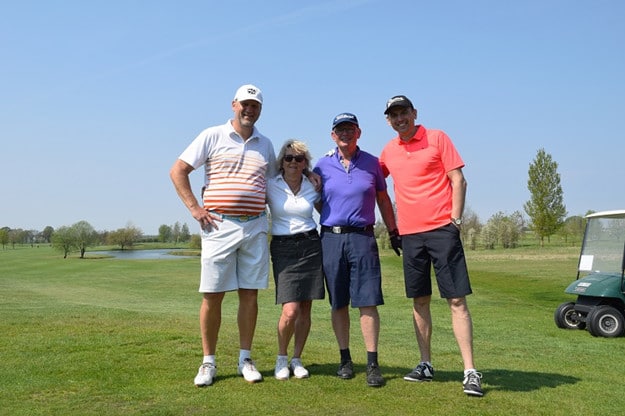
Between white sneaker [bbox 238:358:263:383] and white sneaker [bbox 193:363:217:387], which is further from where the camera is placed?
white sneaker [bbox 238:358:263:383]

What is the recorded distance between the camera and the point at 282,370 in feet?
17.6

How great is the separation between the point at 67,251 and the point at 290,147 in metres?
75.9

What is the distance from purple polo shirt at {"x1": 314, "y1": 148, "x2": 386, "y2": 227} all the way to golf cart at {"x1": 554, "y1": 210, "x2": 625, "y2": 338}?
677 centimetres

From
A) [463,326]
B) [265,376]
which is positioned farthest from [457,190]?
[265,376]

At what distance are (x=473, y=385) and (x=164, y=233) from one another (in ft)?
462

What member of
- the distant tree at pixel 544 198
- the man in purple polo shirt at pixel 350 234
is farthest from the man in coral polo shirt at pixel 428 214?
the distant tree at pixel 544 198

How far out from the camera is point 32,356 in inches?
240

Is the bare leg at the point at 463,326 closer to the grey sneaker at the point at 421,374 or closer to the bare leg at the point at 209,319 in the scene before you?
the grey sneaker at the point at 421,374

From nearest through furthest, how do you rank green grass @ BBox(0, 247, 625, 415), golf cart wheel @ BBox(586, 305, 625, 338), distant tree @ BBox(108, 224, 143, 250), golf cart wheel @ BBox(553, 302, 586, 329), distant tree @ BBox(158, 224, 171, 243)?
green grass @ BBox(0, 247, 625, 415) < golf cart wheel @ BBox(586, 305, 625, 338) < golf cart wheel @ BBox(553, 302, 586, 329) < distant tree @ BBox(108, 224, 143, 250) < distant tree @ BBox(158, 224, 171, 243)

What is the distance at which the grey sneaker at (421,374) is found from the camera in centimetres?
534

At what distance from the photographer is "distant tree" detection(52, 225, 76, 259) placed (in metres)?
75.5

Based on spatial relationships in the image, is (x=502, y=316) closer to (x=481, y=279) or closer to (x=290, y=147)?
(x=290, y=147)

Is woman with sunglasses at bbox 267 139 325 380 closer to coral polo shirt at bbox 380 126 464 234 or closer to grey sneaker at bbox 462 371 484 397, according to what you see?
coral polo shirt at bbox 380 126 464 234

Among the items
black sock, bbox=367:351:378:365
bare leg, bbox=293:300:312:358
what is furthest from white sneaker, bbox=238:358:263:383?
black sock, bbox=367:351:378:365
